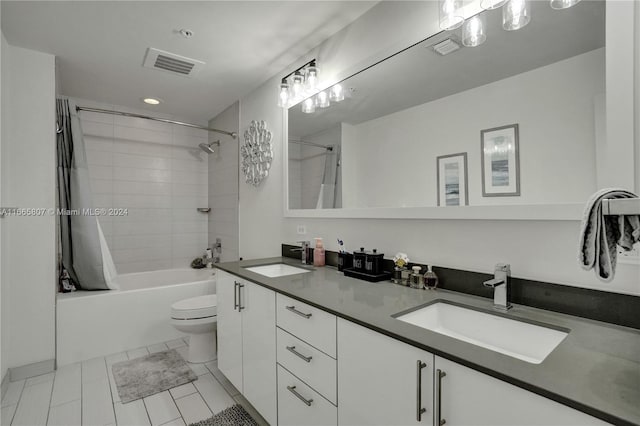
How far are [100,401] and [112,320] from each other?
2.70ft

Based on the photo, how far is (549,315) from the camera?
41.8 inches

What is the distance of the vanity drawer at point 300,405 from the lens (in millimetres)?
1185

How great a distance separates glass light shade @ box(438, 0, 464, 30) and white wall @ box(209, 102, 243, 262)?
2.34 m

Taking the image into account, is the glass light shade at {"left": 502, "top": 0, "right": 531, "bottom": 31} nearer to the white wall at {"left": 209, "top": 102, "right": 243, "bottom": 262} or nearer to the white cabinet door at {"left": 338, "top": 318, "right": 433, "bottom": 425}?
the white cabinet door at {"left": 338, "top": 318, "right": 433, "bottom": 425}

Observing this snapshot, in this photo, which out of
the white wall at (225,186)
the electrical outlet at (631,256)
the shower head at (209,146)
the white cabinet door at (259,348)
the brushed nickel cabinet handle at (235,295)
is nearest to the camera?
the electrical outlet at (631,256)

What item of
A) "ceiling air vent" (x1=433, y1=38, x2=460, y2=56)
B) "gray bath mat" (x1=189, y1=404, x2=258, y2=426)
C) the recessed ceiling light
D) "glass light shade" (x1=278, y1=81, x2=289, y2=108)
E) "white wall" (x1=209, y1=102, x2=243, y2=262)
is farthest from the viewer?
"white wall" (x1=209, y1=102, x2=243, y2=262)

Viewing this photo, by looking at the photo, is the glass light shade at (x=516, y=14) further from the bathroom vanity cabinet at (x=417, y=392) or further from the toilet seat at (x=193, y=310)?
the toilet seat at (x=193, y=310)

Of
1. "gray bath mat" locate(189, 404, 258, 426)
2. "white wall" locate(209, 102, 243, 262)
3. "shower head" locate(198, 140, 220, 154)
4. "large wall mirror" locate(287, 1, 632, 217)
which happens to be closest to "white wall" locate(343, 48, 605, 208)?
"large wall mirror" locate(287, 1, 632, 217)

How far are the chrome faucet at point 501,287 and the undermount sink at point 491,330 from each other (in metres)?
0.07

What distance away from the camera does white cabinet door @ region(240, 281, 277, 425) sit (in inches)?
59.9

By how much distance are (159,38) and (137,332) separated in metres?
2.37

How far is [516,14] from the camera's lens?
1.18 metres

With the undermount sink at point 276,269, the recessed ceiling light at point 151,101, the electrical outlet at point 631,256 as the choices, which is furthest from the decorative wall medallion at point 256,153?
the electrical outlet at point 631,256

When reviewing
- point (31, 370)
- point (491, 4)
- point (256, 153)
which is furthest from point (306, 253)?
point (31, 370)
